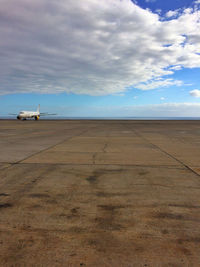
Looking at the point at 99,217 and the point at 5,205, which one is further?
the point at 5,205

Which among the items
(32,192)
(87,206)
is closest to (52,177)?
(32,192)

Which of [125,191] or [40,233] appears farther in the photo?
[125,191]

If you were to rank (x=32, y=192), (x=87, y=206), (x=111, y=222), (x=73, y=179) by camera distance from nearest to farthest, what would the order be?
(x=111, y=222), (x=87, y=206), (x=32, y=192), (x=73, y=179)

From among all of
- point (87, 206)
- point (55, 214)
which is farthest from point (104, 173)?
point (55, 214)

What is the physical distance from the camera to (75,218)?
3281mm

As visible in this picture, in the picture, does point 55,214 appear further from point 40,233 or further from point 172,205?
point 172,205

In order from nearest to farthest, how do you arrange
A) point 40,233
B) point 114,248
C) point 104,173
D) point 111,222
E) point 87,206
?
point 114,248 < point 40,233 < point 111,222 < point 87,206 < point 104,173

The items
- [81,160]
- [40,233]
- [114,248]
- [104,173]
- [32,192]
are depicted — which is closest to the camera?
[114,248]

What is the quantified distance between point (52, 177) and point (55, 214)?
7.13 ft

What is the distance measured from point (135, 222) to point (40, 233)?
1.50m

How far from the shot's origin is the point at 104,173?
5934mm

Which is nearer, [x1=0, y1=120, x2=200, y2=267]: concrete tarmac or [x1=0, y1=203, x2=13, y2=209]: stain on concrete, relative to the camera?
[x1=0, y1=120, x2=200, y2=267]: concrete tarmac

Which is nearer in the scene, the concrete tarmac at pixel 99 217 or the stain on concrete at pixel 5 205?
the concrete tarmac at pixel 99 217

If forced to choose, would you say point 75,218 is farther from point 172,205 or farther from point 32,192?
point 172,205
